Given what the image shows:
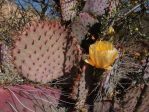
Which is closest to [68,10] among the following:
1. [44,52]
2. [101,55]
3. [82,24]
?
[82,24]

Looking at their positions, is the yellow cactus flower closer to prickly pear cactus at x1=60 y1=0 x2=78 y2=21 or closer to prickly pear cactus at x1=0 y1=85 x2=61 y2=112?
prickly pear cactus at x1=0 y1=85 x2=61 y2=112

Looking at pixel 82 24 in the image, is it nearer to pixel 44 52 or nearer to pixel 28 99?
pixel 44 52

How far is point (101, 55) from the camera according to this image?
200 centimetres

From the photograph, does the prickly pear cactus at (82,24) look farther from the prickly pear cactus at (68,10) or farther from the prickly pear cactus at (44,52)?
the prickly pear cactus at (44,52)

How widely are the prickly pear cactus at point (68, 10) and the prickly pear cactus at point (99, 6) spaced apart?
3.5 inches

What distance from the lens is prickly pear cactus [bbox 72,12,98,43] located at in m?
2.60

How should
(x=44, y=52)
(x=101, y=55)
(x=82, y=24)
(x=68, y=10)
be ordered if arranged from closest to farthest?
(x=101, y=55) < (x=44, y=52) < (x=82, y=24) < (x=68, y=10)

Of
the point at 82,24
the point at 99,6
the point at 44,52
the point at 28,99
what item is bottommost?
the point at 28,99

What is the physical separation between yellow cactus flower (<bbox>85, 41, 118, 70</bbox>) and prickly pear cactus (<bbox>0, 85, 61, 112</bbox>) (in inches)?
10.3

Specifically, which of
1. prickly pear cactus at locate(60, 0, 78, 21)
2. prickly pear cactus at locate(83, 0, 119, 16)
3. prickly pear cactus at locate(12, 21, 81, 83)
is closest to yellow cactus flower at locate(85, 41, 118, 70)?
prickly pear cactus at locate(12, 21, 81, 83)

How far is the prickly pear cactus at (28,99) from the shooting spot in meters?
1.96

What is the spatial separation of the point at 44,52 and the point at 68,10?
0.78 metres

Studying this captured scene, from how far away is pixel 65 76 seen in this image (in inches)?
89.2

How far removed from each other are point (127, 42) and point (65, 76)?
2.45 feet
